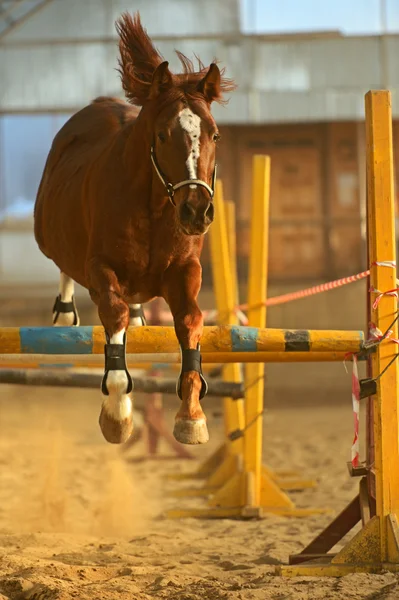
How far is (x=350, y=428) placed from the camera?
472 inches

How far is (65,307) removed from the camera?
6.12 meters

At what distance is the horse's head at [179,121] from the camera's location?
12.4ft

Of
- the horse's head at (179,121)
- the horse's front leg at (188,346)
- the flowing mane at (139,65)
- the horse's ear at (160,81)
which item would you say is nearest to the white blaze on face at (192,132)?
the horse's head at (179,121)

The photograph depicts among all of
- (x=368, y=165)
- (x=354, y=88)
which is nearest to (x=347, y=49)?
(x=354, y=88)

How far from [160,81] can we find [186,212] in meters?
0.71

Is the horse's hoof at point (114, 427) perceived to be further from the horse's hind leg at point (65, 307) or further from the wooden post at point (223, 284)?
the wooden post at point (223, 284)

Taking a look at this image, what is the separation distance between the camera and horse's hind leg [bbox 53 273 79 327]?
6.10 metres

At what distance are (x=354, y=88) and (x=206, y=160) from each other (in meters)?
13.9

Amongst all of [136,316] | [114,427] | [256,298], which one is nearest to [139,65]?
[114,427]

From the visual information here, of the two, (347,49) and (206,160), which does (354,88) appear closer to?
(347,49)

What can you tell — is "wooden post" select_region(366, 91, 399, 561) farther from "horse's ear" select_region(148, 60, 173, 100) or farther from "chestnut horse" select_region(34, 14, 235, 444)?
"horse's ear" select_region(148, 60, 173, 100)

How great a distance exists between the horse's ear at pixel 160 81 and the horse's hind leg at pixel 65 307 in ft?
7.18

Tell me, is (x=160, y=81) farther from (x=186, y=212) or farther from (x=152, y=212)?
(x=186, y=212)

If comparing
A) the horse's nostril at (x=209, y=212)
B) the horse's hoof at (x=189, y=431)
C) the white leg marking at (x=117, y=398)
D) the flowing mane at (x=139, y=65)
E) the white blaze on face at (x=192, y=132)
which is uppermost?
the flowing mane at (x=139, y=65)
